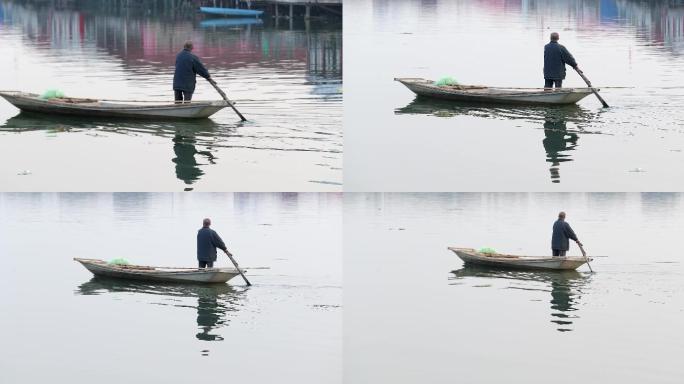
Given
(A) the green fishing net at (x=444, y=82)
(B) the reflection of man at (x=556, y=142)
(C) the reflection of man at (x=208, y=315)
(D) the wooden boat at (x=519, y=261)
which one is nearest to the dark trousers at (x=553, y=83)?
(B) the reflection of man at (x=556, y=142)

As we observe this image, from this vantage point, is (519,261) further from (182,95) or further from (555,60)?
(182,95)

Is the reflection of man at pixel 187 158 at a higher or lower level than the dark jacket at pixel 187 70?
lower

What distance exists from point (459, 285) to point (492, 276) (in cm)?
57

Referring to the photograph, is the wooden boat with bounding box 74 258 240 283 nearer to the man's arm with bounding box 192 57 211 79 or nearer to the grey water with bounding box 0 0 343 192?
the grey water with bounding box 0 0 343 192

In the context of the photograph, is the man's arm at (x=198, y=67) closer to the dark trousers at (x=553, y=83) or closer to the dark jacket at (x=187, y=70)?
the dark jacket at (x=187, y=70)

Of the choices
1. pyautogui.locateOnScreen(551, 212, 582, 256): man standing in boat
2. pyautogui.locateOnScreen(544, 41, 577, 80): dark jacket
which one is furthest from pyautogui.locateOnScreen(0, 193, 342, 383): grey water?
pyautogui.locateOnScreen(544, 41, 577, 80): dark jacket

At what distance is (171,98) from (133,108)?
223 cm

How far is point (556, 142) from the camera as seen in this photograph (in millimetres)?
12367

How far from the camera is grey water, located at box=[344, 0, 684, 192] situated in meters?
11.4

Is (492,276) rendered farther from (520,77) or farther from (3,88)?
(3,88)

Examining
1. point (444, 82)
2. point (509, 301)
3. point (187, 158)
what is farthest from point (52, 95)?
point (509, 301)

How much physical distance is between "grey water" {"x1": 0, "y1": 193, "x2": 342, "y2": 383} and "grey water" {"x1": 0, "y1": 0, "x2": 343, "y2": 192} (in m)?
1.23

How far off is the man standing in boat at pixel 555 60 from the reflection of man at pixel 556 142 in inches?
28.6

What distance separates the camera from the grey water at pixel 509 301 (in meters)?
10.4
